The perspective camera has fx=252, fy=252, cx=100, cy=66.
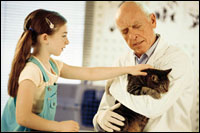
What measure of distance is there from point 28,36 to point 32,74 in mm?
139

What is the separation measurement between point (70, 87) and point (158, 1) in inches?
22.8

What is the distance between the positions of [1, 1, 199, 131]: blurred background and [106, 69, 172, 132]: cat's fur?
0.58ft

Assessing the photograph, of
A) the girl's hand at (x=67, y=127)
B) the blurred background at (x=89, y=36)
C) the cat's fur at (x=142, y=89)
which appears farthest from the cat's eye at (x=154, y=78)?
the girl's hand at (x=67, y=127)

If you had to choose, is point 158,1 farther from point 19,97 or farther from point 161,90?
point 19,97

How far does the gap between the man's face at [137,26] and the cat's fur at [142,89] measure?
121mm

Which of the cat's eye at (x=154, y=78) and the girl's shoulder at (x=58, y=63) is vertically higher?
the girl's shoulder at (x=58, y=63)

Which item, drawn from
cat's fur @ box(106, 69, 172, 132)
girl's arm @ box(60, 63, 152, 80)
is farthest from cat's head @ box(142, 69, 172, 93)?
girl's arm @ box(60, 63, 152, 80)

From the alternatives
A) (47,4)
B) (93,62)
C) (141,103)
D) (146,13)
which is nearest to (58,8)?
(47,4)

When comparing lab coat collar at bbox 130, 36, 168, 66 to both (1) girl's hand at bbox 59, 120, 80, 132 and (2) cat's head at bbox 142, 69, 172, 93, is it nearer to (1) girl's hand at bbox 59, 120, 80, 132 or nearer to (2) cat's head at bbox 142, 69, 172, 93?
(2) cat's head at bbox 142, 69, 172, 93

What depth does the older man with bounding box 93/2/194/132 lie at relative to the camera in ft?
3.14

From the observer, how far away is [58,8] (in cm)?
116

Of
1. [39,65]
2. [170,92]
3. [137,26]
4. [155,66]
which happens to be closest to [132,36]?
[137,26]

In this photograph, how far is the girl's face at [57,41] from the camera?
960 millimetres

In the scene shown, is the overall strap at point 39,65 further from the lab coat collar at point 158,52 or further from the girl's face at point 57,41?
the lab coat collar at point 158,52
